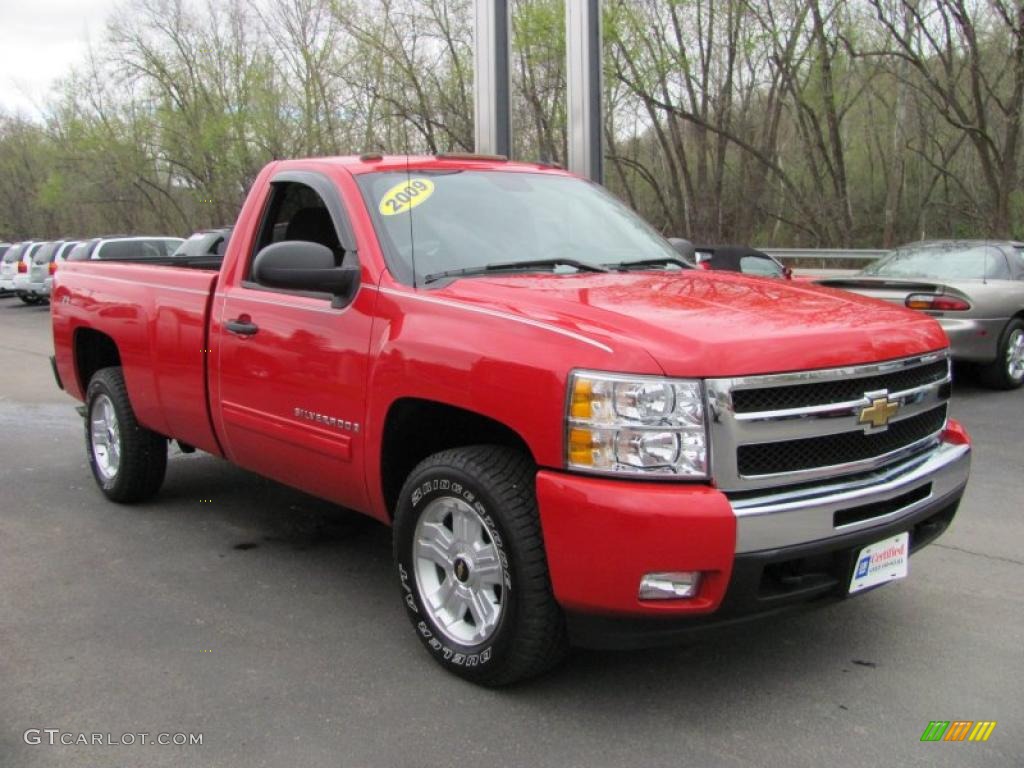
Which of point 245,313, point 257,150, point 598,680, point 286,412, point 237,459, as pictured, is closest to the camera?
point 598,680

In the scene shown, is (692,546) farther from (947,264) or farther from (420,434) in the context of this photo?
(947,264)

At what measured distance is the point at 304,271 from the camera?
3807mm

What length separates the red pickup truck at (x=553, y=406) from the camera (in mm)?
2910

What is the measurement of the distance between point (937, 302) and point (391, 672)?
7361 millimetres

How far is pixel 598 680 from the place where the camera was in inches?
138

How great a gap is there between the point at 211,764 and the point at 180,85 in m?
45.8

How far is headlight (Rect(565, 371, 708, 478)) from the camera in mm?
2896

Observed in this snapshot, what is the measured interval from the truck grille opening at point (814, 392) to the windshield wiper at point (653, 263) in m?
1.37

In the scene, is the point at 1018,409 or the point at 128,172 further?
the point at 128,172

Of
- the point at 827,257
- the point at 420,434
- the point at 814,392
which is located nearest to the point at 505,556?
the point at 420,434

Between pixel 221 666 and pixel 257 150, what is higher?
pixel 257 150

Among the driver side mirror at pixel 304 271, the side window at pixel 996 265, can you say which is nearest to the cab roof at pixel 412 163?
the driver side mirror at pixel 304 271

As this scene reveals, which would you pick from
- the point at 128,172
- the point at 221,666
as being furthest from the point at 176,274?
the point at 128,172

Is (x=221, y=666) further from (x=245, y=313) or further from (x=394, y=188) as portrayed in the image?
(x=394, y=188)
